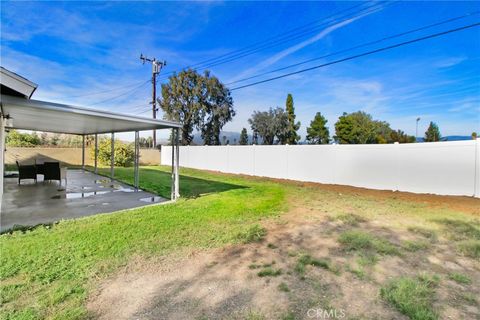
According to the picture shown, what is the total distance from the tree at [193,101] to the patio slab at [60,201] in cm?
1508

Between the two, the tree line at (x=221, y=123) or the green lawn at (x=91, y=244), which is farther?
the tree line at (x=221, y=123)

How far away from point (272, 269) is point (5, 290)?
284 cm

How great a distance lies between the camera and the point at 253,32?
46.0 ft

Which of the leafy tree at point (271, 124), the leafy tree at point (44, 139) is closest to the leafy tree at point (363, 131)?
the leafy tree at point (271, 124)

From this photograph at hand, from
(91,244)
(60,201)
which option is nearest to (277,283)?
(91,244)

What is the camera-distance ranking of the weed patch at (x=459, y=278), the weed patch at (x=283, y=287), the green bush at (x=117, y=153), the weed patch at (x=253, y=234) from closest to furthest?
the weed patch at (x=283, y=287) < the weed patch at (x=459, y=278) < the weed patch at (x=253, y=234) < the green bush at (x=117, y=153)

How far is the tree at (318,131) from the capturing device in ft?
113

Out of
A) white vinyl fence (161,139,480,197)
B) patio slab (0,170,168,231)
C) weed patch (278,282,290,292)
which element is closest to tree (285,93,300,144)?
white vinyl fence (161,139,480,197)

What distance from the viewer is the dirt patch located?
7.87 ft

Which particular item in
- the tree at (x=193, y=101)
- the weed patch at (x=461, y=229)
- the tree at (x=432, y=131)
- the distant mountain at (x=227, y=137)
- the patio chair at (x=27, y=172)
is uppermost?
the tree at (x=193, y=101)

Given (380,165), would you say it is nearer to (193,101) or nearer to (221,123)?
(221,123)

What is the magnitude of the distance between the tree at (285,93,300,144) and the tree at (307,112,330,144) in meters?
5.10

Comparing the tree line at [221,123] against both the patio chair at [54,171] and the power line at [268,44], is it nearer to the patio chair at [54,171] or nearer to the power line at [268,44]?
the power line at [268,44]

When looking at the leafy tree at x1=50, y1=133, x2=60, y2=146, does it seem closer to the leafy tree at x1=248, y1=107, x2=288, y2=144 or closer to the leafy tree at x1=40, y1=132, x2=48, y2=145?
the leafy tree at x1=40, y1=132, x2=48, y2=145
